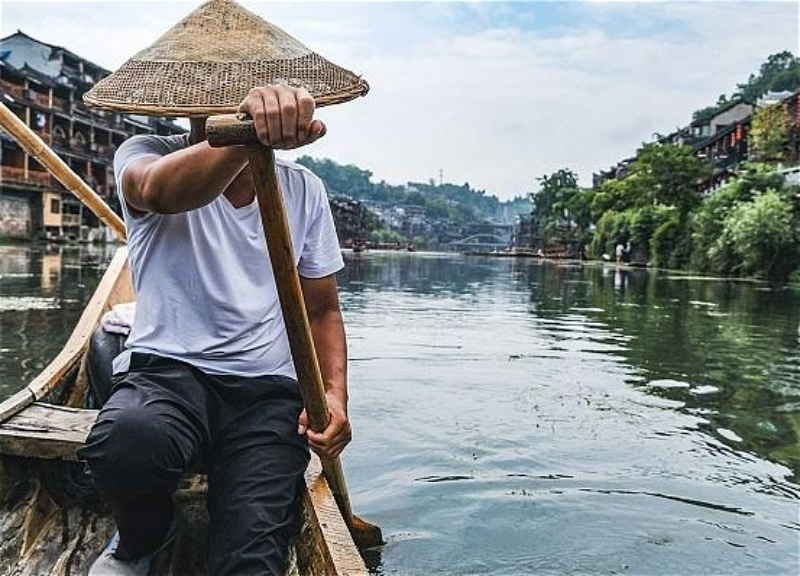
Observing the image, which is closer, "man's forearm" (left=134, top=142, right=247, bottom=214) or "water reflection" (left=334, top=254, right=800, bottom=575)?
"man's forearm" (left=134, top=142, right=247, bottom=214)

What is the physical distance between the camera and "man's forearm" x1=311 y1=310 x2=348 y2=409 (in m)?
2.43

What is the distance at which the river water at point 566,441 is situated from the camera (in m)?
3.66

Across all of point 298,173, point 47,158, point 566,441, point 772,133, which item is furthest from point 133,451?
point 772,133

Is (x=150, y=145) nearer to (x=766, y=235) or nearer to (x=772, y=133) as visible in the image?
(x=766, y=235)

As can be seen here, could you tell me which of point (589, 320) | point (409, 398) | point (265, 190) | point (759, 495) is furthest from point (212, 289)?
point (589, 320)

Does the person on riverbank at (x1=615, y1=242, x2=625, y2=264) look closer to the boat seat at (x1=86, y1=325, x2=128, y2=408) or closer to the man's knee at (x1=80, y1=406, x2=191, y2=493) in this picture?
→ the boat seat at (x1=86, y1=325, x2=128, y2=408)

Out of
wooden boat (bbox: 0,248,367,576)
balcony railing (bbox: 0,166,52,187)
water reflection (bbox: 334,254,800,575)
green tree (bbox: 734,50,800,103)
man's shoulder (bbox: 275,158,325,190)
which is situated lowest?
water reflection (bbox: 334,254,800,575)

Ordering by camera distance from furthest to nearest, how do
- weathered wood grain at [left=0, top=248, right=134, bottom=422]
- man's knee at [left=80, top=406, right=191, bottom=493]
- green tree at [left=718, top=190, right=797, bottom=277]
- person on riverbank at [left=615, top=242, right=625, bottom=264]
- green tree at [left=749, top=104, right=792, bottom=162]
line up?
1. person on riverbank at [left=615, top=242, right=625, bottom=264]
2. green tree at [left=749, top=104, right=792, bottom=162]
3. green tree at [left=718, top=190, right=797, bottom=277]
4. weathered wood grain at [left=0, top=248, right=134, bottom=422]
5. man's knee at [left=80, top=406, right=191, bottom=493]

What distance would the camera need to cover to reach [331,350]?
250 cm

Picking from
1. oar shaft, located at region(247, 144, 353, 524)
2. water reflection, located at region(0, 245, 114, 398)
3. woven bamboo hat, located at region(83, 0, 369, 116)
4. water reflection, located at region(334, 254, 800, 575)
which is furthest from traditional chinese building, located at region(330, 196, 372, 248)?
oar shaft, located at region(247, 144, 353, 524)

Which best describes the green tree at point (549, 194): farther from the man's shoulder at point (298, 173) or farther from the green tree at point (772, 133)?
the man's shoulder at point (298, 173)

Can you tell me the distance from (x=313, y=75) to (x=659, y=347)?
816 cm

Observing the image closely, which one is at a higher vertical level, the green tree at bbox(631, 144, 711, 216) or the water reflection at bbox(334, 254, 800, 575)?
the green tree at bbox(631, 144, 711, 216)

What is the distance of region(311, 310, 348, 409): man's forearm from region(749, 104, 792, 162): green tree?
4081 cm
